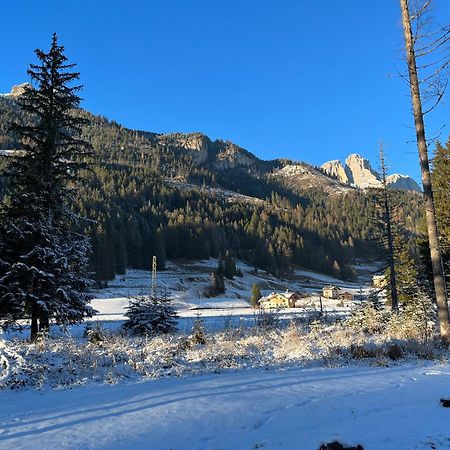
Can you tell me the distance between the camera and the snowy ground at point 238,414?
429 cm

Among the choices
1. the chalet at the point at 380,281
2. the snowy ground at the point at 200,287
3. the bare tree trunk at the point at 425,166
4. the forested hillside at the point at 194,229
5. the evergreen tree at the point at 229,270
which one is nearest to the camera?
the bare tree trunk at the point at 425,166

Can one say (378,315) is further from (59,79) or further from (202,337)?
(59,79)

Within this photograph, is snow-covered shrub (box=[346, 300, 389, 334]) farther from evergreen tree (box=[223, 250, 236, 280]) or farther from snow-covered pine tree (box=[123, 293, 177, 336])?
evergreen tree (box=[223, 250, 236, 280])

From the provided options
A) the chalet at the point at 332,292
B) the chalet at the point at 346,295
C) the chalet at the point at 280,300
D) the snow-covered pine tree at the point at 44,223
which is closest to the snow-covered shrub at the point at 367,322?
the snow-covered pine tree at the point at 44,223

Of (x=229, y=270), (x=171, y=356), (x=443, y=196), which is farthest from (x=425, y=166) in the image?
(x=229, y=270)

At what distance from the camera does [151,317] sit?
60.4 feet

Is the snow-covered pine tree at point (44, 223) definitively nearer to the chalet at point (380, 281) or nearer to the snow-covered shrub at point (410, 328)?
the snow-covered shrub at point (410, 328)

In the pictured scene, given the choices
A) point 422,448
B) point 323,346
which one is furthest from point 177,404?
point 323,346

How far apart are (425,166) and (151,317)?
1253 centimetres

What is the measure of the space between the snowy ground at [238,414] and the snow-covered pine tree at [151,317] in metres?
10.8

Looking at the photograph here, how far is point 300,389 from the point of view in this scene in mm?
6410

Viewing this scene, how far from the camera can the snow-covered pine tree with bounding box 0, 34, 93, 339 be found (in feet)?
40.1

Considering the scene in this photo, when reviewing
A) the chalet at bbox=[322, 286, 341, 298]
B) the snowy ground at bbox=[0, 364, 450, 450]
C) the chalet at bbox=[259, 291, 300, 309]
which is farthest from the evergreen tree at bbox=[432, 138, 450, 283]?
the chalet at bbox=[322, 286, 341, 298]

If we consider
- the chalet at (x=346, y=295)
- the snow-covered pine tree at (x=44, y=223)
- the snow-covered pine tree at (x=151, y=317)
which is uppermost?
the snow-covered pine tree at (x=44, y=223)
